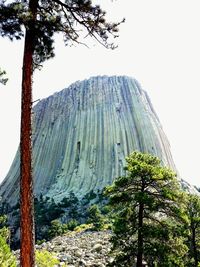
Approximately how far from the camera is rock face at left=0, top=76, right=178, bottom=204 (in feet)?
210

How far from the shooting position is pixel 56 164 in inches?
2707

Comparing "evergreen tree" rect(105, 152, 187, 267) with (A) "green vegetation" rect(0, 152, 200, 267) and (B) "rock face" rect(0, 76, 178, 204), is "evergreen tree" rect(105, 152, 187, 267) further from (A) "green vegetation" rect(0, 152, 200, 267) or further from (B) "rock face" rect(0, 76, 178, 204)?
(B) "rock face" rect(0, 76, 178, 204)

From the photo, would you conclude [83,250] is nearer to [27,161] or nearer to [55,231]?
[55,231]

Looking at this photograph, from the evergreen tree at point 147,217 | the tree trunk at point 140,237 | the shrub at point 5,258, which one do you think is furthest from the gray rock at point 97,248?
the tree trunk at point 140,237

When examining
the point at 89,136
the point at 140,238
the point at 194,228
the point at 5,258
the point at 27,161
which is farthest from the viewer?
the point at 89,136

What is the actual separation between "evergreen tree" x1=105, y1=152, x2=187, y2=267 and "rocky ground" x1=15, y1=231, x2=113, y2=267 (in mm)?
4817

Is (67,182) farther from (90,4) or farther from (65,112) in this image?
(90,4)

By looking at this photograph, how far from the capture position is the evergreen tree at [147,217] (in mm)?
12523

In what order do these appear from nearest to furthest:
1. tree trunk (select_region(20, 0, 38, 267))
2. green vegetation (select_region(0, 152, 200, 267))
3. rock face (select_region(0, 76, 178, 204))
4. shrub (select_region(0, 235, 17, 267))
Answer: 1. tree trunk (select_region(20, 0, 38, 267))
2. green vegetation (select_region(0, 152, 200, 267))
3. shrub (select_region(0, 235, 17, 267))
4. rock face (select_region(0, 76, 178, 204))

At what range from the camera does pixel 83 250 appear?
23.2 meters

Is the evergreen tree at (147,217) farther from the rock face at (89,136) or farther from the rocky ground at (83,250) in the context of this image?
the rock face at (89,136)

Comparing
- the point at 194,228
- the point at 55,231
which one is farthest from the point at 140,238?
the point at 55,231

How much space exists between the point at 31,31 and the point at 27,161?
2.90m

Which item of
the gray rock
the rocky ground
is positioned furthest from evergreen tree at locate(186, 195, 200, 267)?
the gray rock
